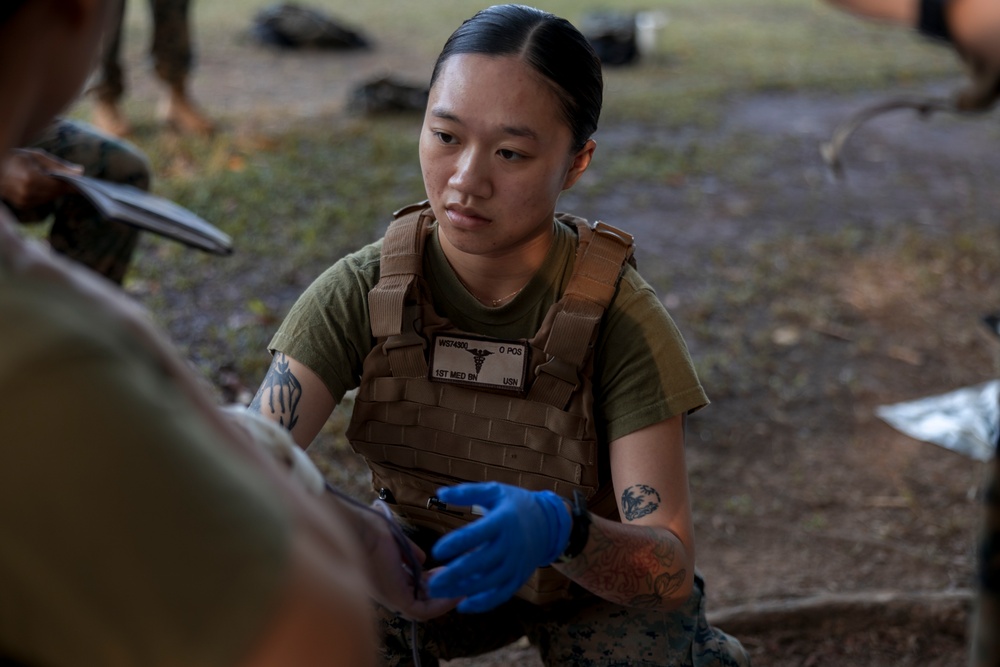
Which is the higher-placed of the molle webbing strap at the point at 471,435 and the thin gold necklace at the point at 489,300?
the thin gold necklace at the point at 489,300

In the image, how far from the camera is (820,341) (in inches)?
171

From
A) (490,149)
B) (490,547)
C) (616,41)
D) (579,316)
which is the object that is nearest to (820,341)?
(579,316)

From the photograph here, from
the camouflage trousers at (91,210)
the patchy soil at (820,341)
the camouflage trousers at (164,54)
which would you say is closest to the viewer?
the patchy soil at (820,341)

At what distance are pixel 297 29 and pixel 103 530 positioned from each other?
8.84m

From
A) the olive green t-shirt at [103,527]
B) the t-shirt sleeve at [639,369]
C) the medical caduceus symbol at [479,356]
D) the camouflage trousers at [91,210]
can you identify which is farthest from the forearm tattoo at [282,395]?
the camouflage trousers at [91,210]

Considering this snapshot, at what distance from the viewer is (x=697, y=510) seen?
3.28 m

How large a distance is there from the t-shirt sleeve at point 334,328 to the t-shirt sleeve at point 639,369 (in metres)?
0.44

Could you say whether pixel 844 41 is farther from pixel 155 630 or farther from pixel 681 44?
pixel 155 630

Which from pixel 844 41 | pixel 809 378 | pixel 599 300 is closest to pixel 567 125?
pixel 599 300

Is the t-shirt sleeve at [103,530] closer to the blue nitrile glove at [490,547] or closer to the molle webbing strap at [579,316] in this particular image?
the blue nitrile glove at [490,547]

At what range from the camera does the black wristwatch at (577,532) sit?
1520 mm

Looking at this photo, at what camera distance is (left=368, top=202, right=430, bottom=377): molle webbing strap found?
6.00 feet

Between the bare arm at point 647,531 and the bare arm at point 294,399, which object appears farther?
the bare arm at point 294,399

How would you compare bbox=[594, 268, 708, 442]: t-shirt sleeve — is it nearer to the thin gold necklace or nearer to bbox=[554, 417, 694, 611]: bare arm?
bbox=[554, 417, 694, 611]: bare arm
